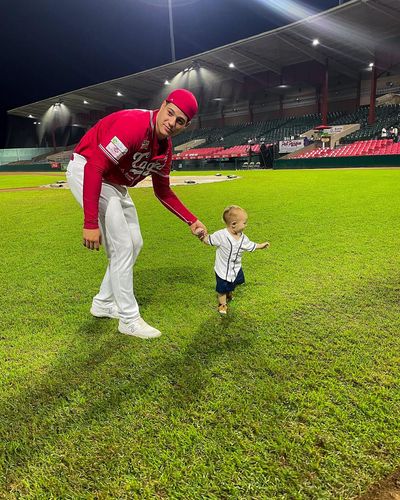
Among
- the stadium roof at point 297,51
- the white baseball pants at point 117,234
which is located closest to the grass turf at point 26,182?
the white baseball pants at point 117,234

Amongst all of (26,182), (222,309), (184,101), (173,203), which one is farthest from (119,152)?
(26,182)

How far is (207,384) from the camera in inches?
79.1

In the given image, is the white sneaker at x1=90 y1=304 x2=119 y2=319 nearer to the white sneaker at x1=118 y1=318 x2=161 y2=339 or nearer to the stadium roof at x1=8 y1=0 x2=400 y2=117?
the white sneaker at x1=118 y1=318 x2=161 y2=339

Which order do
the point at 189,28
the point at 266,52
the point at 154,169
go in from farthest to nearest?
the point at 189,28 → the point at 266,52 → the point at 154,169

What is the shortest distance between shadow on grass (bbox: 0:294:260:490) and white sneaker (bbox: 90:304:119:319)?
268 millimetres

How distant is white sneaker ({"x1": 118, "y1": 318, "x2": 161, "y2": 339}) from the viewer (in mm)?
2605

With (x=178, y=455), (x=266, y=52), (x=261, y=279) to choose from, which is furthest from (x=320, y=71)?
(x=178, y=455)

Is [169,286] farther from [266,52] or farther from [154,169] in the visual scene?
[266,52]

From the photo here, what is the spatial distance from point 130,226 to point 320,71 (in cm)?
3976

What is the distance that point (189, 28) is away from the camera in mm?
48594

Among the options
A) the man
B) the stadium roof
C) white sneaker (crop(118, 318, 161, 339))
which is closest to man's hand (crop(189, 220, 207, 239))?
the man

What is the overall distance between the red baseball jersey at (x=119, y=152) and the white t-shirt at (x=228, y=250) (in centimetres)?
75

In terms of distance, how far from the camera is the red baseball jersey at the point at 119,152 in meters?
2.28

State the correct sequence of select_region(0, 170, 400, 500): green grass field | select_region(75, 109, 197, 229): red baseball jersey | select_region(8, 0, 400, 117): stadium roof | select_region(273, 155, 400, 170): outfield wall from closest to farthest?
select_region(0, 170, 400, 500): green grass field, select_region(75, 109, 197, 229): red baseball jersey, select_region(273, 155, 400, 170): outfield wall, select_region(8, 0, 400, 117): stadium roof
